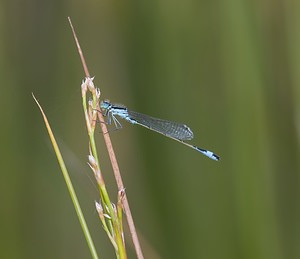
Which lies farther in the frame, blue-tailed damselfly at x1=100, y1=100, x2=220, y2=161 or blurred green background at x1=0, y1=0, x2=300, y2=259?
blurred green background at x1=0, y1=0, x2=300, y2=259

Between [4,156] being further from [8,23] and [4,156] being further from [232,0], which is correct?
[232,0]

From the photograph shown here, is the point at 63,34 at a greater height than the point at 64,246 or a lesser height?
greater

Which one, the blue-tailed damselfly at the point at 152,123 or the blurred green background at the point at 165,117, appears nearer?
the blue-tailed damselfly at the point at 152,123

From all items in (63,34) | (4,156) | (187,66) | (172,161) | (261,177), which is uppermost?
(63,34)

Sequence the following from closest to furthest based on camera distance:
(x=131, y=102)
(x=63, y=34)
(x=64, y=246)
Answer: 1. (x=64, y=246)
2. (x=131, y=102)
3. (x=63, y=34)

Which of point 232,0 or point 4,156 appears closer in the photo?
point 232,0

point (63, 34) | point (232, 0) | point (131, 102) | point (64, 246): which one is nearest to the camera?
point (232, 0)

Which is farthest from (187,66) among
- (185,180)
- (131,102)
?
(185,180)

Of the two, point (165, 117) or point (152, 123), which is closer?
point (152, 123)
